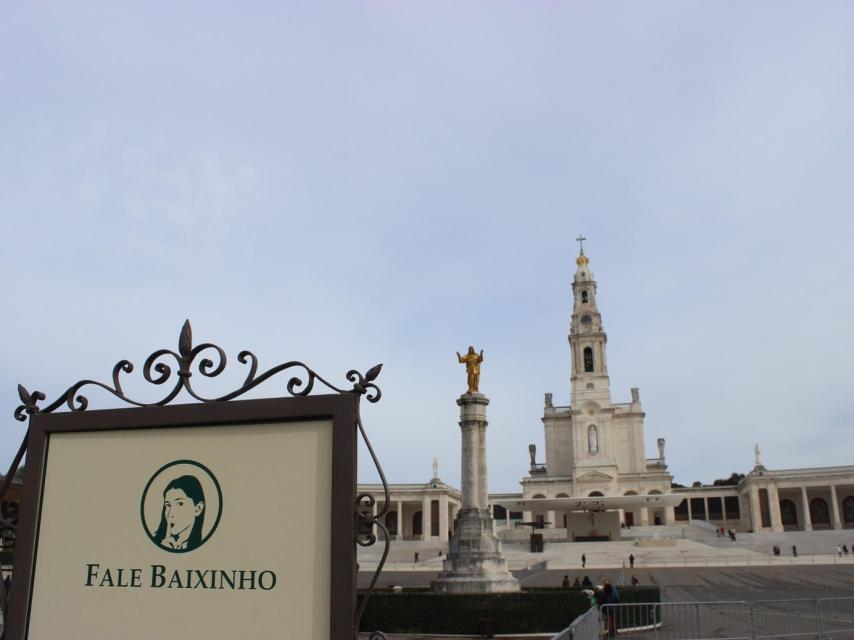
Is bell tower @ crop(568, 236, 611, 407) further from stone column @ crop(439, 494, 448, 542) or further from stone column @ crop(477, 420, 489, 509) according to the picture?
stone column @ crop(477, 420, 489, 509)

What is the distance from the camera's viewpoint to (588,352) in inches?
3519

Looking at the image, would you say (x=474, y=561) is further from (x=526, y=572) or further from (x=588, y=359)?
(x=588, y=359)

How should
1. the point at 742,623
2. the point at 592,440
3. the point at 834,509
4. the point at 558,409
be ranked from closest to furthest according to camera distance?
the point at 742,623 < the point at 834,509 < the point at 592,440 < the point at 558,409

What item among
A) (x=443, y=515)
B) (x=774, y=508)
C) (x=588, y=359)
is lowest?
(x=443, y=515)

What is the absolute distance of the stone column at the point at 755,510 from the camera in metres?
78.6

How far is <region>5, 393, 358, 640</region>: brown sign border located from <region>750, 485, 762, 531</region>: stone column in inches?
3326

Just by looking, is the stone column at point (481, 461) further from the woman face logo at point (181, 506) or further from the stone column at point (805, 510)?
the stone column at point (805, 510)

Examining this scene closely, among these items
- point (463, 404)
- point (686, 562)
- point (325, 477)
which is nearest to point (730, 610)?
point (463, 404)

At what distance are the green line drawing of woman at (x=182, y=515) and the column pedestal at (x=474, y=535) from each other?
2324cm

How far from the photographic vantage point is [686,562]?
165 feet

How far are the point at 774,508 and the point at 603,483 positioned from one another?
Result: 17.4m

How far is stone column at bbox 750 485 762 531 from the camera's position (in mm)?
78625

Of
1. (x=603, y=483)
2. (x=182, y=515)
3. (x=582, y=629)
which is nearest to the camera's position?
(x=182, y=515)

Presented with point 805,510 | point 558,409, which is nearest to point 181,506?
point 805,510
